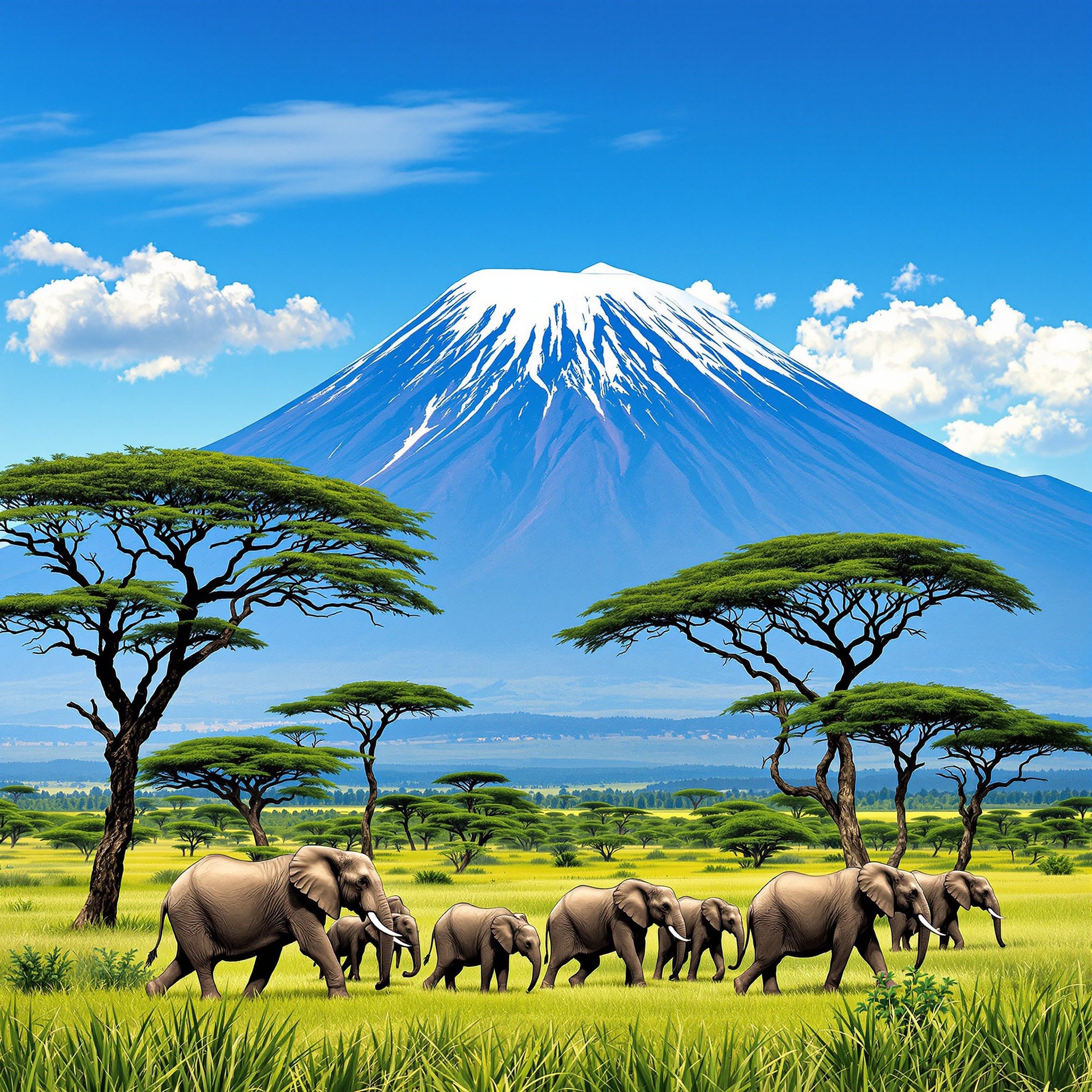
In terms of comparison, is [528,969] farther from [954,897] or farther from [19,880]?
[19,880]

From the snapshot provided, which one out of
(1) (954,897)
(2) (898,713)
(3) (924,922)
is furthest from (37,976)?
(2) (898,713)

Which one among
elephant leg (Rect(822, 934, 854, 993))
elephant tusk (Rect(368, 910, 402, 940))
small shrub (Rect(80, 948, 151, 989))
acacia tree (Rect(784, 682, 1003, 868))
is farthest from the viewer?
acacia tree (Rect(784, 682, 1003, 868))

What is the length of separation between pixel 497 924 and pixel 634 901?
1767 mm

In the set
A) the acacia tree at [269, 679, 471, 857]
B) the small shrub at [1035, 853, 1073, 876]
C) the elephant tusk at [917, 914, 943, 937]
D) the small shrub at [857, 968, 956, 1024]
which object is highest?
the acacia tree at [269, 679, 471, 857]

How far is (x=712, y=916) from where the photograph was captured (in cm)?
1727

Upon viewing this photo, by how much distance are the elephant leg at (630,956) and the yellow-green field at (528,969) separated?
1.01ft

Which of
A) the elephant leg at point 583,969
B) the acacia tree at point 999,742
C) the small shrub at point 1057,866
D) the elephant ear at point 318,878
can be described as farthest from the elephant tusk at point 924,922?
the small shrub at point 1057,866

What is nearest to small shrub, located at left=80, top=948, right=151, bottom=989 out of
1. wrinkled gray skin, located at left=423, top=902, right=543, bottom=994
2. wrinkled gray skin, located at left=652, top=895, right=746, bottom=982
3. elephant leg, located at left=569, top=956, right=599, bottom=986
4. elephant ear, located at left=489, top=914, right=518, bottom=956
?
wrinkled gray skin, located at left=423, top=902, right=543, bottom=994

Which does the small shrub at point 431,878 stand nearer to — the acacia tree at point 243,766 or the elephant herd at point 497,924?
the acacia tree at point 243,766

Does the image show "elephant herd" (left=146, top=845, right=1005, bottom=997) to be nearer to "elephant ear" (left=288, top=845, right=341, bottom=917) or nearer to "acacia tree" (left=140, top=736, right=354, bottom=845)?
"elephant ear" (left=288, top=845, right=341, bottom=917)

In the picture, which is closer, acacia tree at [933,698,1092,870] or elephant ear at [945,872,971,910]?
elephant ear at [945,872,971,910]

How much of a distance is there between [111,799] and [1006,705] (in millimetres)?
22104

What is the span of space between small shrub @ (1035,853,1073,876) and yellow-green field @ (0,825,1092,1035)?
18.1ft

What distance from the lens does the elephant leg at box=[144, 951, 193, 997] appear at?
13.4 meters
